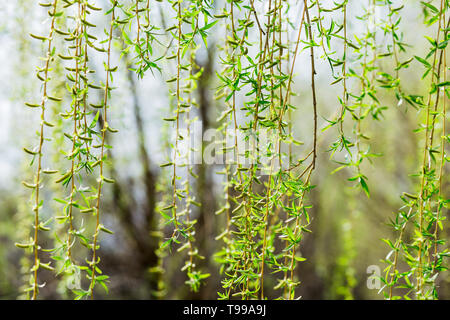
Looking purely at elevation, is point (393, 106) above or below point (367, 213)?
above

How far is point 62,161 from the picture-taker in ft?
4.34

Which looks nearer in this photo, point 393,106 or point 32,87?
point 32,87

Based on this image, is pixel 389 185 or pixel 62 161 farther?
pixel 389 185

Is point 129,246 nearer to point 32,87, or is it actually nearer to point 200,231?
point 200,231

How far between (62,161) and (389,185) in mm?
2233

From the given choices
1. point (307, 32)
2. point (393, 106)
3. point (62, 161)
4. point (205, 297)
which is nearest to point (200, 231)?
point (205, 297)

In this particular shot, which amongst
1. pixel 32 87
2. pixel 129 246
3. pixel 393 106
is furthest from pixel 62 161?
pixel 393 106

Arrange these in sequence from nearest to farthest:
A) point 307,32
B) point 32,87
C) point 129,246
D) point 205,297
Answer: point 307,32 → point 32,87 → point 205,297 → point 129,246

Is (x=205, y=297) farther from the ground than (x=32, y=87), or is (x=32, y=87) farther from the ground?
(x=32, y=87)

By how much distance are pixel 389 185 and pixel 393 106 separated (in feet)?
2.26

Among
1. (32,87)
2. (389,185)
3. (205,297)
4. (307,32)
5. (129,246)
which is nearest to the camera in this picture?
(307,32)
